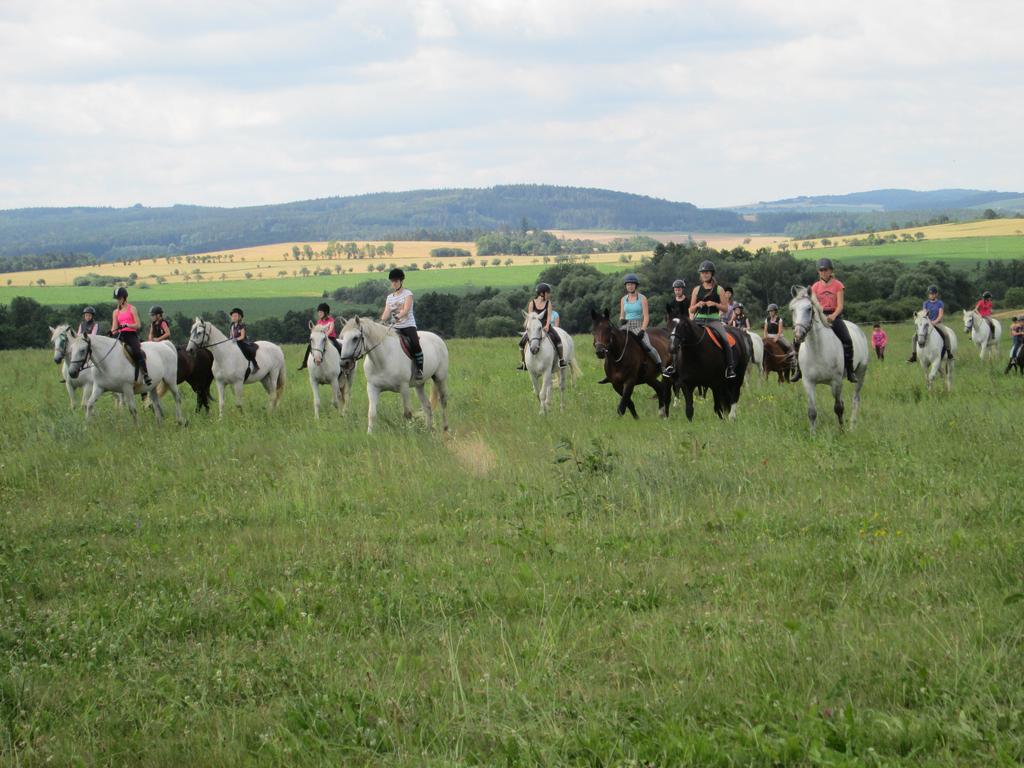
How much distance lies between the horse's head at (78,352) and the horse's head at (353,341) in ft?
16.0

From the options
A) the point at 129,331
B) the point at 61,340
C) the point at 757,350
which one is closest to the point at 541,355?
the point at 757,350

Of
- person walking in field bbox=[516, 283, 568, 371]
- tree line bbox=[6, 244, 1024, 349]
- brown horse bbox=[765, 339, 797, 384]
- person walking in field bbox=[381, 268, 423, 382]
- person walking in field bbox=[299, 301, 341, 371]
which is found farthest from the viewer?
tree line bbox=[6, 244, 1024, 349]

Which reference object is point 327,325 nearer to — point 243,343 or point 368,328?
point 243,343

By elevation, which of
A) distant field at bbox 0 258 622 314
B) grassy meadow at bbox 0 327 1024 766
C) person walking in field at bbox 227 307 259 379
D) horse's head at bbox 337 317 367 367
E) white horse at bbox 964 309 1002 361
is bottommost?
distant field at bbox 0 258 622 314

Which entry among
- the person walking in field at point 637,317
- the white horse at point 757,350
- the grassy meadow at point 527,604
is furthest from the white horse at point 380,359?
the white horse at point 757,350

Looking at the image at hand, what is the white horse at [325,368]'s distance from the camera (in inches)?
733

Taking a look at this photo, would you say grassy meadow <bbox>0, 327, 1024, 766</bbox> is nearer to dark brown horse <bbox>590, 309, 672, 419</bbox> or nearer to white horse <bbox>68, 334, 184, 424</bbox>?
dark brown horse <bbox>590, 309, 672, 419</bbox>

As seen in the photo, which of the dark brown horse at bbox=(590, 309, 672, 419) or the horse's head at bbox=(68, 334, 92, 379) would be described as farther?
the horse's head at bbox=(68, 334, 92, 379)

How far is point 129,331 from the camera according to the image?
18.2 metres

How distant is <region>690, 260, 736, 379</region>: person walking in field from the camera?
643 inches

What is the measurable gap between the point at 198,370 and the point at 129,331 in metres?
2.26

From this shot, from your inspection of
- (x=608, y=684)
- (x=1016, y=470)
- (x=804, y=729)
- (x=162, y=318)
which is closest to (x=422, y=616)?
(x=608, y=684)

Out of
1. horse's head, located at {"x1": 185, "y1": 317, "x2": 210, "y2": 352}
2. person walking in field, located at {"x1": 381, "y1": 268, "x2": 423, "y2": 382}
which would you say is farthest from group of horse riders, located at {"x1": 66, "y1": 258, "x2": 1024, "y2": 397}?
horse's head, located at {"x1": 185, "y1": 317, "x2": 210, "y2": 352}

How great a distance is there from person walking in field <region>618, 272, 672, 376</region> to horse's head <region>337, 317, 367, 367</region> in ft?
14.5
